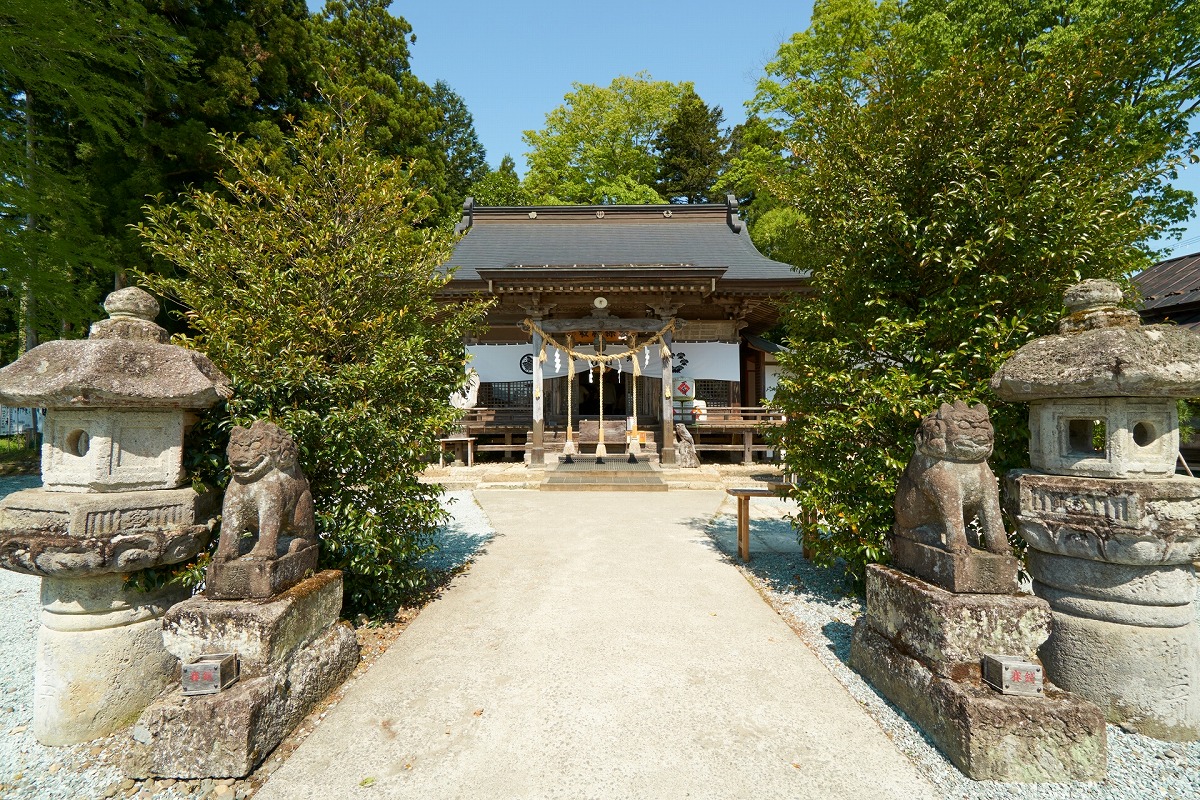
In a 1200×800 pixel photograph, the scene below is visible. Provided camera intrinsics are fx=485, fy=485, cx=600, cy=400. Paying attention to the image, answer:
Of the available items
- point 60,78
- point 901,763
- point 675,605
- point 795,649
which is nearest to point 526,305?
point 60,78

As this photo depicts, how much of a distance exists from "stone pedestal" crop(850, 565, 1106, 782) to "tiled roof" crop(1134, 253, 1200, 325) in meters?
10.2

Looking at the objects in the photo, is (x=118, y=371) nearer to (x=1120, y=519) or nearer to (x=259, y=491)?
(x=259, y=491)

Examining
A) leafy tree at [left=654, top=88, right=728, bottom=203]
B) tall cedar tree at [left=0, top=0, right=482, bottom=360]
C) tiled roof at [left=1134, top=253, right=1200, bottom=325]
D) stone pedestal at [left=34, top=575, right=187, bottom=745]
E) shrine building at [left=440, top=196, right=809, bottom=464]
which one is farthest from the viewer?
leafy tree at [left=654, top=88, right=728, bottom=203]

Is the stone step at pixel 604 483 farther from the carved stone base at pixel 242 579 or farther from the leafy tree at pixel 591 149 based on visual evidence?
the leafy tree at pixel 591 149

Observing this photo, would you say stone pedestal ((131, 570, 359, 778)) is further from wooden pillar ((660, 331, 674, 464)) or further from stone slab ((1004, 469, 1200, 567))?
wooden pillar ((660, 331, 674, 464))

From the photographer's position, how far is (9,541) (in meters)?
2.53

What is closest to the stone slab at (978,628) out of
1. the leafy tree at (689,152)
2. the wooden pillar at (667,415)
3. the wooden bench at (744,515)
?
the wooden bench at (744,515)

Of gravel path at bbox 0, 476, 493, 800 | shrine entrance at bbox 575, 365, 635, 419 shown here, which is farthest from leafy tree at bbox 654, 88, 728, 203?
gravel path at bbox 0, 476, 493, 800

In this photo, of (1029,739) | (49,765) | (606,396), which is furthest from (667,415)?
(49,765)

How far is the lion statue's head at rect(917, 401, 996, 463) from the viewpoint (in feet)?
8.88

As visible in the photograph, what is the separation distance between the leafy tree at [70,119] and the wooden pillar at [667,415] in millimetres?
10246

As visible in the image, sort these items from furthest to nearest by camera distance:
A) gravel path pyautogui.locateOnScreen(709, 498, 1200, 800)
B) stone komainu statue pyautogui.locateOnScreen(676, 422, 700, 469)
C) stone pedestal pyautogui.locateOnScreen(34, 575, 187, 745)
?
stone komainu statue pyautogui.locateOnScreen(676, 422, 700, 469) → stone pedestal pyautogui.locateOnScreen(34, 575, 187, 745) → gravel path pyautogui.locateOnScreen(709, 498, 1200, 800)

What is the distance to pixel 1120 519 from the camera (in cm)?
258

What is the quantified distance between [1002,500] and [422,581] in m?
4.44
